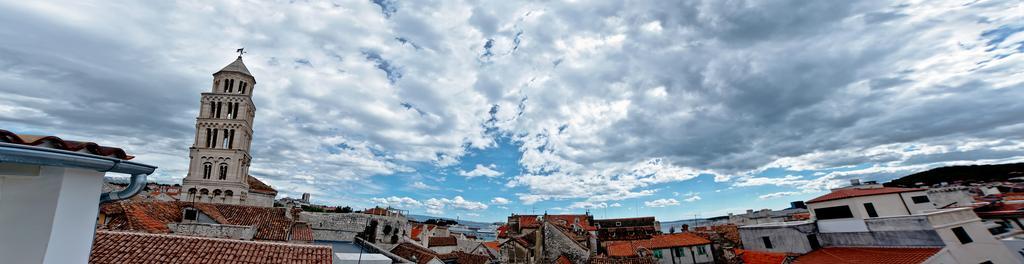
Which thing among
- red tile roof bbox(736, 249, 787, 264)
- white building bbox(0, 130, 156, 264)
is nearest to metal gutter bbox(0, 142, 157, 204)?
white building bbox(0, 130, 156, 264)

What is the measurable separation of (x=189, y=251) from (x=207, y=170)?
108 feet

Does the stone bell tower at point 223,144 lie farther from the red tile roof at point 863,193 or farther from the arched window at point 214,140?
the red tile roof at point 863,193

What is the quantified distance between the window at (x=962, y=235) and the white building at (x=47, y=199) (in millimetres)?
35344

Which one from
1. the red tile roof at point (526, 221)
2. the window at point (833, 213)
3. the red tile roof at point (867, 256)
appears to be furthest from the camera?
the red tile roof at point (526, 221)

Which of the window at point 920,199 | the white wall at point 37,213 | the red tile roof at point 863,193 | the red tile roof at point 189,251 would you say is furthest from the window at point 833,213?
→ the white wall at point 37,213

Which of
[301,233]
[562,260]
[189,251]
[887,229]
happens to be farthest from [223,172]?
[887,229]

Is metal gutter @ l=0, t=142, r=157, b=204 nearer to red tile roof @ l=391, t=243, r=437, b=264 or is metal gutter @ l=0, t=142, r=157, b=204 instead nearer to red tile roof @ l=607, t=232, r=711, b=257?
red tile roof @ l=391, t=243, r=437, b=264

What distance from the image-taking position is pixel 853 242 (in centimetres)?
2528

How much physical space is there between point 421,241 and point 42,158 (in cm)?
4962

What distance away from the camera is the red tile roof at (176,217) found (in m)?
18.1

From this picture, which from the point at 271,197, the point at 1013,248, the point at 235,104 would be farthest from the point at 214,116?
the point at 1013,248

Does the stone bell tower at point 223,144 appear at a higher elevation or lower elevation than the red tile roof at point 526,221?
higher

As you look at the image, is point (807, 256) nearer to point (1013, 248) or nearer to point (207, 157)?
point (1013, 248)

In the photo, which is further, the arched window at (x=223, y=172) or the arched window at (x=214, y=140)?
the arched window at (x=214, y=140)
